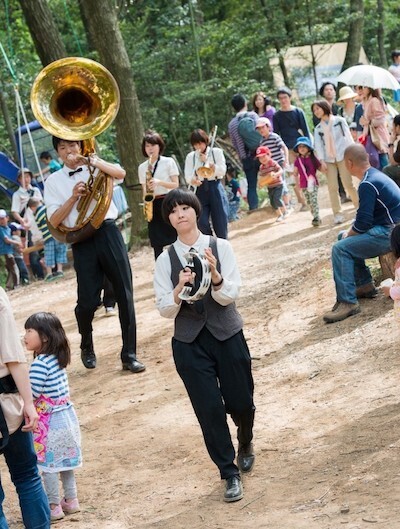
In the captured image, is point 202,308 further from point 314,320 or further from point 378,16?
point 378,16

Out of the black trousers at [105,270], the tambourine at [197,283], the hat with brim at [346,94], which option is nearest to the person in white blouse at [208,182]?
the hat with brim at [346,94]

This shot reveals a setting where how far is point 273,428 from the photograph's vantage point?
23.2 ft

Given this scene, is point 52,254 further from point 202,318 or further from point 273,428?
point 202,318

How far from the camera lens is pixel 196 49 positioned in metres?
22.6

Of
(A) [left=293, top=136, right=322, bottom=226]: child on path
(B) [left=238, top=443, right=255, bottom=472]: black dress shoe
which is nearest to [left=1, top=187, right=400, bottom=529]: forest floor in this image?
(B) [left=238, top=443, right=255, bottom=472]: black dress shoe

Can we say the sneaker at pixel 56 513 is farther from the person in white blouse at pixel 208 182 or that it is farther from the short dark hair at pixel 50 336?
the person in white blouse at pixel 208 182

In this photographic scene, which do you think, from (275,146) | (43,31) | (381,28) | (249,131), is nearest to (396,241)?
(275,146)

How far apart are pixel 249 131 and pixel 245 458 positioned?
11.2 metres

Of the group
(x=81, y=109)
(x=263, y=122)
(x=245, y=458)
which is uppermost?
(x=81, y=109)

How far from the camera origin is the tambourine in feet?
18.4

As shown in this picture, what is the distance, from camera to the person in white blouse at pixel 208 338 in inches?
231

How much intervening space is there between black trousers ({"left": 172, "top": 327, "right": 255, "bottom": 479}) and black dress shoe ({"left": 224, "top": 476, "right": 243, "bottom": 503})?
0.11ft

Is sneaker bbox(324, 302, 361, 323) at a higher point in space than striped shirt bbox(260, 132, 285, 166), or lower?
lower

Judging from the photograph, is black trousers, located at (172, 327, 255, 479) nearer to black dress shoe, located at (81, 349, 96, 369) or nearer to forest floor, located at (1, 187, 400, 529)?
forest floor, located at (1, 187, 400, 529)
